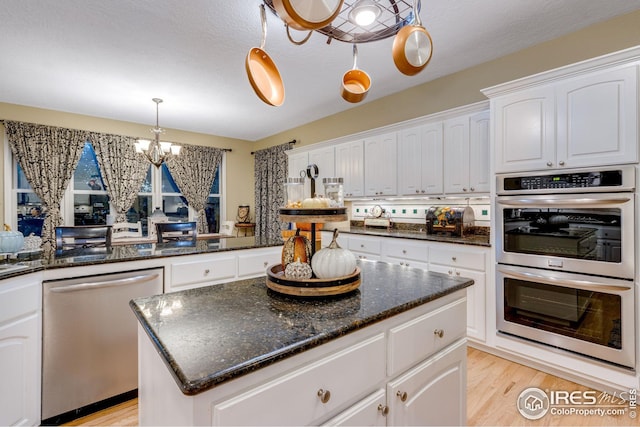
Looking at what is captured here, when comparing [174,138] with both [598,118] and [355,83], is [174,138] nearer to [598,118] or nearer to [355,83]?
[355,83]

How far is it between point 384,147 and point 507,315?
7.16 feet

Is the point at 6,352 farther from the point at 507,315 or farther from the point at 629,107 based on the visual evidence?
the point at 629,107

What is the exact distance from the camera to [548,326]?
2.25 metres

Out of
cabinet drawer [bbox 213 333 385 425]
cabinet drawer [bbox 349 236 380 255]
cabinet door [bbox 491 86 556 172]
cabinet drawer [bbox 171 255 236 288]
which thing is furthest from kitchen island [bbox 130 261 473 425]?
cabinet drawer [bbox 349 236 380 255]

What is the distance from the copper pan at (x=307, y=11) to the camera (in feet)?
2.89

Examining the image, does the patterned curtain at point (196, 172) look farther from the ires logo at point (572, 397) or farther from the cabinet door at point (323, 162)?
the ires logo at point (572, 397)

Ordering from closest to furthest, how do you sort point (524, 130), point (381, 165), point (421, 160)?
point (524, 130) < point (421, 160) < point (381, 165)

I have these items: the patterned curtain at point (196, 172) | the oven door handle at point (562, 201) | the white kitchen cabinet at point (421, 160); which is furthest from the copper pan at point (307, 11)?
the patterned curtain at point (196, 172)

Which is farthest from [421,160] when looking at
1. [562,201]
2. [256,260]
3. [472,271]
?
[256,260]

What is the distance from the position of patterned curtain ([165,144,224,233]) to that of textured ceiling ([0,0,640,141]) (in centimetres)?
137

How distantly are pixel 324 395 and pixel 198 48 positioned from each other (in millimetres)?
2975

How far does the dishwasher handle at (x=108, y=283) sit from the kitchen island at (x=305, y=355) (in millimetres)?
891

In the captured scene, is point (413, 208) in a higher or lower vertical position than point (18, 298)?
higher

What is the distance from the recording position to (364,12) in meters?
1.43
